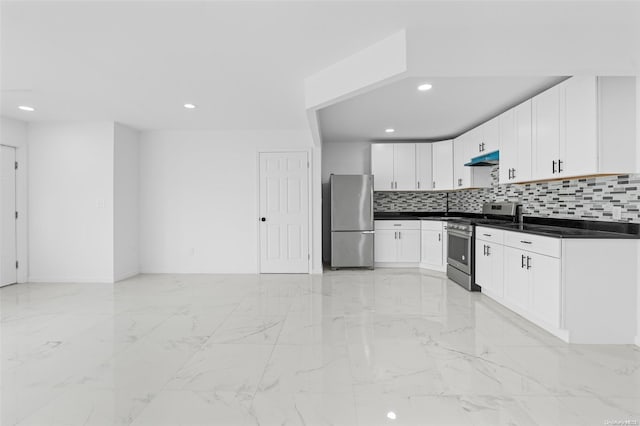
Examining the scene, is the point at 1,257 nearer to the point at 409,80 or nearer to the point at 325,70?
the point at 325,70

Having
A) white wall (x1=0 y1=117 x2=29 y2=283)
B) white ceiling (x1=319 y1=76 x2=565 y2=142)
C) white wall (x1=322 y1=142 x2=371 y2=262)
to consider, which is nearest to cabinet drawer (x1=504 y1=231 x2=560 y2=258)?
white ceiling (x1=319 y1=76 x2=565 y2=142)

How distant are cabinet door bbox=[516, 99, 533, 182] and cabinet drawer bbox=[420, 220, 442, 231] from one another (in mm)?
1673

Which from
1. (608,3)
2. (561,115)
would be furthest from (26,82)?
(561,115)

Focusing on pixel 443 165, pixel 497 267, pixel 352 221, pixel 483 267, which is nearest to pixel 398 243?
pixel 352 221

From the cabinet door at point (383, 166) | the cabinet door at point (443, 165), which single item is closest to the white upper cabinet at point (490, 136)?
the cabinet door at point (443, 165)

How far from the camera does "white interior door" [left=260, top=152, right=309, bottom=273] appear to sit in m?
5.25

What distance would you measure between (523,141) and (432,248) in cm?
229

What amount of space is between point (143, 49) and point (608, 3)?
3.08m

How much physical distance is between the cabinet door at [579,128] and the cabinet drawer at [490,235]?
87cm

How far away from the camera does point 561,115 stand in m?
3.04

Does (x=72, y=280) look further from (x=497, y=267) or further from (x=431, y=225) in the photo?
(x=497, y=267)

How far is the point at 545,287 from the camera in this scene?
9.31 feet

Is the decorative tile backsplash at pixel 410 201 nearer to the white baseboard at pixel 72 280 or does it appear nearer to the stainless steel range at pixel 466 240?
the stainless steel range at pixel 466 240

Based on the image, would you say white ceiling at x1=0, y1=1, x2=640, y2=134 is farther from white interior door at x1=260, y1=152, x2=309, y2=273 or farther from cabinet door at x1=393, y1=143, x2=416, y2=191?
cabinet door at x1=393, y1=143, x2=416, y2=191
